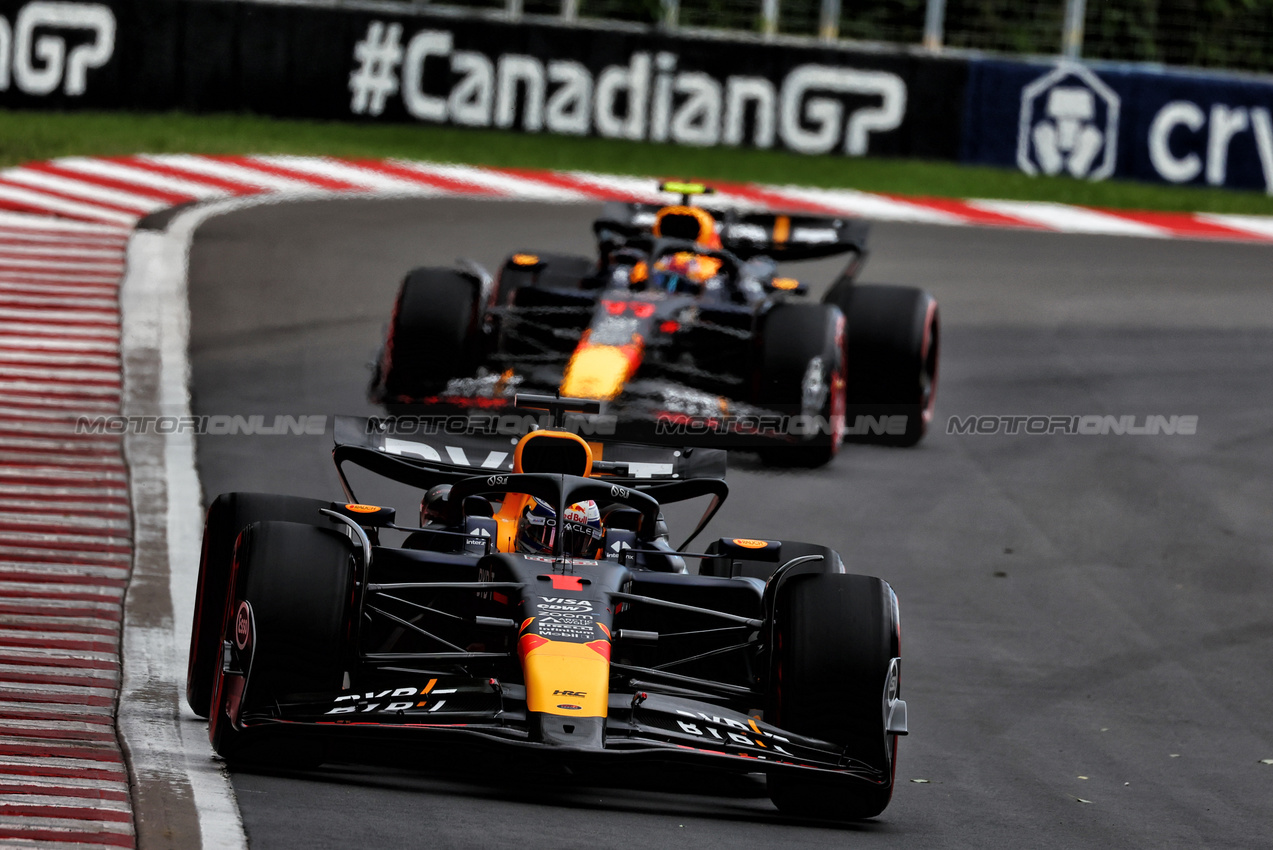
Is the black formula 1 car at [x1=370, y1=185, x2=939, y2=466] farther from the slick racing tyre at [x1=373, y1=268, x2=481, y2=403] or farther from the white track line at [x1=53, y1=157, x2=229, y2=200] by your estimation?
the white track line at [x1=53, y1=157, x2=229, y2=200]

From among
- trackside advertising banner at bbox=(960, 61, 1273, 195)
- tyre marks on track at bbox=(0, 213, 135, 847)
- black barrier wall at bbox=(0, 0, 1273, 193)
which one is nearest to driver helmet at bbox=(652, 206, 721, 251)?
tyre marks on track at bbox=(0, 213, 135, 847)

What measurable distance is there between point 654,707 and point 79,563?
381cm

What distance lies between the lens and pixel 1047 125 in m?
21.8

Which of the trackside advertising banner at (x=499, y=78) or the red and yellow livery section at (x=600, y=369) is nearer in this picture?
the red and yellow livery section at (x=600, y=369)

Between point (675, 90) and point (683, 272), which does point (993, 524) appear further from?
point (675, 90)

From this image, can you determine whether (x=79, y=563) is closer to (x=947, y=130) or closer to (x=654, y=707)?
(x=654, y=707)

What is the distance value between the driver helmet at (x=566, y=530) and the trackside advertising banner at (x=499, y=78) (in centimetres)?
1433

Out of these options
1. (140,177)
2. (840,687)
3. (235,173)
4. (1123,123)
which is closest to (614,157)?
(235,173)

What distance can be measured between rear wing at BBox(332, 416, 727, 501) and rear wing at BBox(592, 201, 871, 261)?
5.44 m

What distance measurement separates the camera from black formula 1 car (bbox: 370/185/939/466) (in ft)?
39.4

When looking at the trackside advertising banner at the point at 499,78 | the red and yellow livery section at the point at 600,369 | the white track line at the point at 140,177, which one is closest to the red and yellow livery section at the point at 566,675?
the red and yellow livery section at the point at 600,369

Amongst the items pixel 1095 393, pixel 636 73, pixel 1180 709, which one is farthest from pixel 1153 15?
pixel 1180 709

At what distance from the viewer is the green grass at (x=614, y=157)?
21.1 m

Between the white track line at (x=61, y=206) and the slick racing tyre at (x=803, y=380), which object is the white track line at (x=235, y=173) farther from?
the slick racing tyre at (x=803, y=380)
